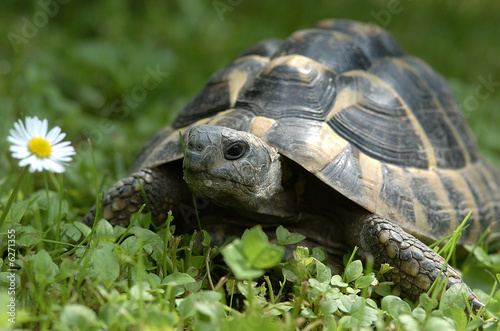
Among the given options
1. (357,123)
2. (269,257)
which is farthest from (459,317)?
(357,123)

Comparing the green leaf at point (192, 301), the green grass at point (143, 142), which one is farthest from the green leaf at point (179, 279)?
the green leaf at point (192, 301)

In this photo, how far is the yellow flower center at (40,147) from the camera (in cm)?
199

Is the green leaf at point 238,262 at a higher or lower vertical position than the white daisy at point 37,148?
lower

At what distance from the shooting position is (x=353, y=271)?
7.37 ft

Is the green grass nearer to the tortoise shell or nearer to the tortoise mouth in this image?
the tortoise mouth

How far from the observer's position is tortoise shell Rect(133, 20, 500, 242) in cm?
263

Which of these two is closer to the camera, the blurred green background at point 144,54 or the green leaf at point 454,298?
the green leaf at point 454,298

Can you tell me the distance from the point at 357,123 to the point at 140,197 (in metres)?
1.23

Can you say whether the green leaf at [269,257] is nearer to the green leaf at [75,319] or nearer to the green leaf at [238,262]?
the green leaf at [238,262]

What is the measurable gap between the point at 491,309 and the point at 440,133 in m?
1.47

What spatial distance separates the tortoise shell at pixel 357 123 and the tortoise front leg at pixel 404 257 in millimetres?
126

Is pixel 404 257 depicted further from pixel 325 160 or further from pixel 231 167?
pixel 231 167

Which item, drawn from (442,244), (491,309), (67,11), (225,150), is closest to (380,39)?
(442,244)

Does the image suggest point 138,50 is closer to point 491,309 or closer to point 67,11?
point 67,11
